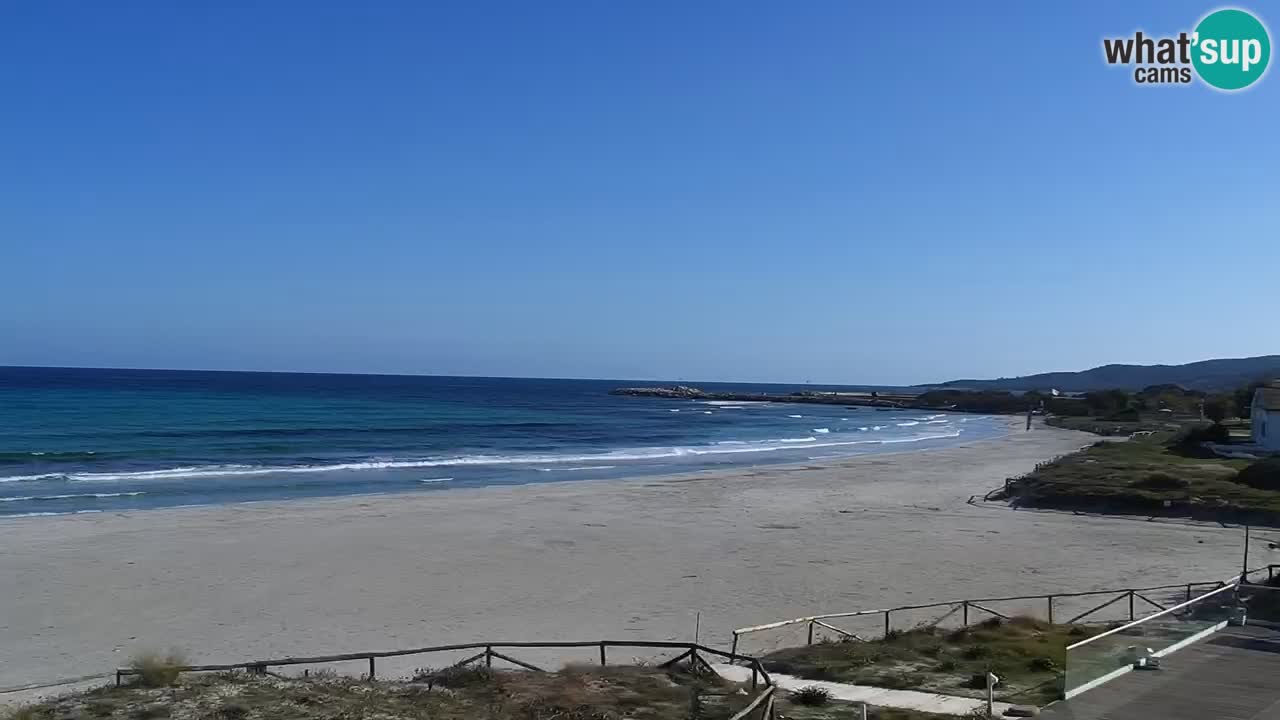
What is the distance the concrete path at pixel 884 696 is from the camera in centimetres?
1053

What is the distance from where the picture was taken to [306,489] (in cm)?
3694

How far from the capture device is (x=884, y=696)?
11.4 metres

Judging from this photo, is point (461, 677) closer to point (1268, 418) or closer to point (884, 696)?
point (884, 696)

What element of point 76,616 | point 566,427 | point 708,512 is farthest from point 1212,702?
point 566,427

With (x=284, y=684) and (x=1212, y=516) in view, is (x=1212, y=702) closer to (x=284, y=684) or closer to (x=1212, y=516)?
(x=284, y=684)

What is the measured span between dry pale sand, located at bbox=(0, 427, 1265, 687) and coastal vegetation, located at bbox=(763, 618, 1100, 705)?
256cm

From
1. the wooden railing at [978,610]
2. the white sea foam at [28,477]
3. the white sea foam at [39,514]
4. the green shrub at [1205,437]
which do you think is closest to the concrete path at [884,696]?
the wooden railing at [978,610]

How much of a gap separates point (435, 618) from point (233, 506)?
16.4 m

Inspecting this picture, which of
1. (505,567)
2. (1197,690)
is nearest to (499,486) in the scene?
(505,567)

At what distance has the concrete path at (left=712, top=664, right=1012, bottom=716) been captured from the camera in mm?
10534

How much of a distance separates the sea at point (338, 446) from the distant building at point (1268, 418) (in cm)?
1990

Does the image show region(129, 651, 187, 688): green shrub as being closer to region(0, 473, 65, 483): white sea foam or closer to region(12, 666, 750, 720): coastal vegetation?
region(12, 666, 750, 720): coastal vegetation

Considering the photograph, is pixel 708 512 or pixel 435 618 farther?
pixel 708 512

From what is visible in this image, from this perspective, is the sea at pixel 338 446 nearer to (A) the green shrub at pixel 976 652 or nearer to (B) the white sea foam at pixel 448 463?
(B) the white sea foam at pixel 448 463
